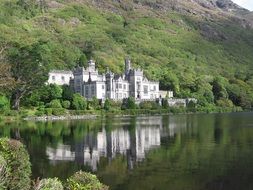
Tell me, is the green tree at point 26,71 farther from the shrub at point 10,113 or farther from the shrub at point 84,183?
the shrub at point 84,183

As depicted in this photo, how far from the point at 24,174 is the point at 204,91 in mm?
133589

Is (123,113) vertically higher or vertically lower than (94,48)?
lower

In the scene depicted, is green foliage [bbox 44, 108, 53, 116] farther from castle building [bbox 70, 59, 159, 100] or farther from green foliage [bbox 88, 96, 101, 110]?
castle building [bbox 70, 59, 159, 100]

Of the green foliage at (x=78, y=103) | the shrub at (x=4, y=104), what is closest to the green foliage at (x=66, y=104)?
the green foliage at (x=78, y=103)

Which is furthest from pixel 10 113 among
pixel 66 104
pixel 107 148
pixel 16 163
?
pixel 16 163

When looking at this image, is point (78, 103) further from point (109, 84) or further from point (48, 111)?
point (109, 84)

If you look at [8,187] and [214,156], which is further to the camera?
[214,156]

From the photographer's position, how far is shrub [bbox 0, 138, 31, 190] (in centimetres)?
1822

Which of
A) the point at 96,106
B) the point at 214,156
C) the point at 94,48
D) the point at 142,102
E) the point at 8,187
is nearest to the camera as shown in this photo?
the point at 8,187

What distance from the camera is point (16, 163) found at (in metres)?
18.8

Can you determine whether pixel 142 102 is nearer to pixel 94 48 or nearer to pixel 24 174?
pixel 94 48

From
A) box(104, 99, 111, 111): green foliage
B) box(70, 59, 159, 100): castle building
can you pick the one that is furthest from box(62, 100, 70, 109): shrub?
box(70, 59, 159, 100): castle building

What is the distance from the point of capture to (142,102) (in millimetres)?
121688

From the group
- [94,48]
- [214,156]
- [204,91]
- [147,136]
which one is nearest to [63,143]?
[147,136]
